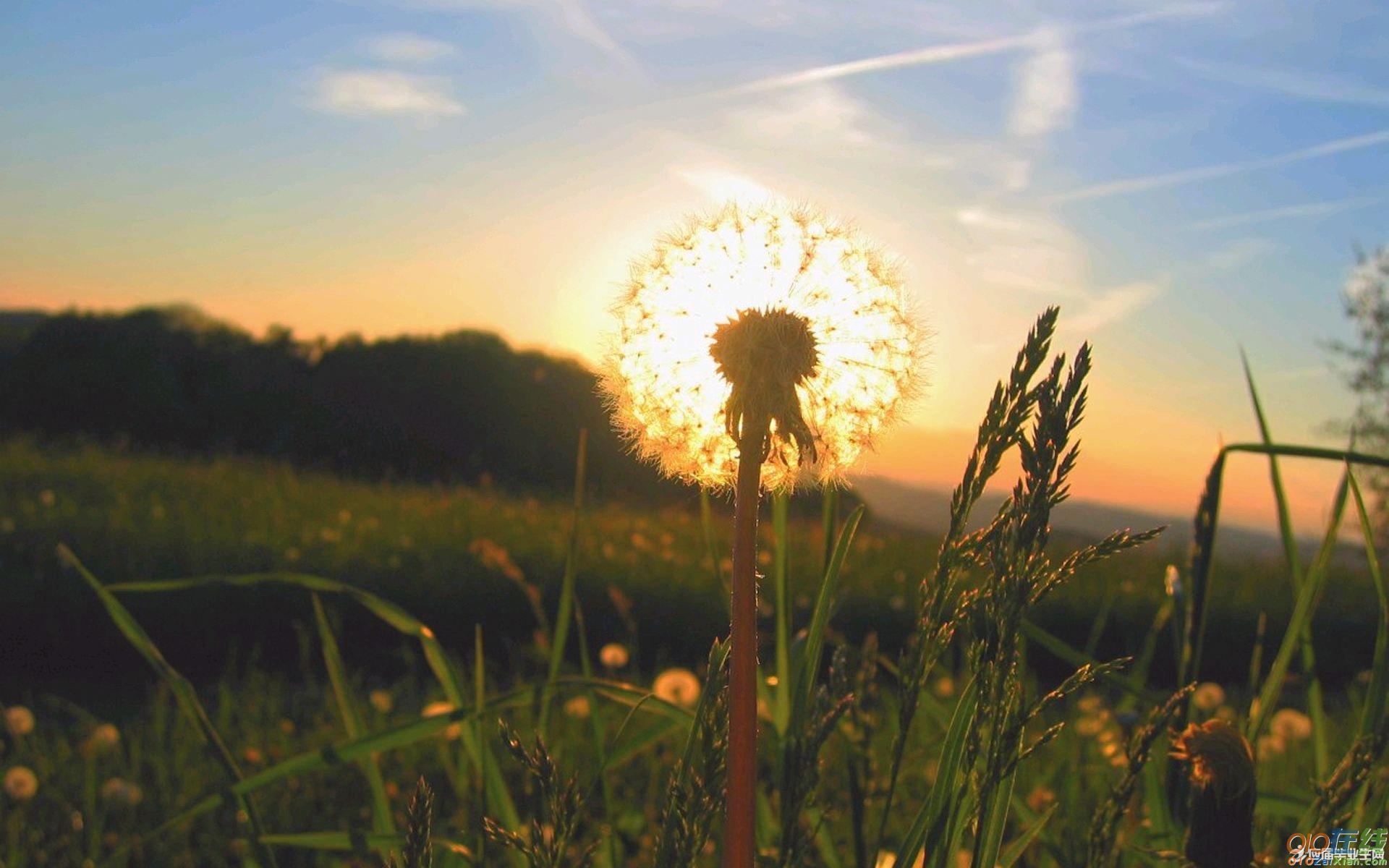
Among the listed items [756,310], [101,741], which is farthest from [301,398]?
[756,310]

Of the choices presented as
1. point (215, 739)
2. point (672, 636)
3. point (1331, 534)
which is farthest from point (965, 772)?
point (672, 636)

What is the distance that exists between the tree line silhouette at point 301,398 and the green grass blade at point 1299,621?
12.9 metres

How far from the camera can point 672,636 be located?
22.9ft

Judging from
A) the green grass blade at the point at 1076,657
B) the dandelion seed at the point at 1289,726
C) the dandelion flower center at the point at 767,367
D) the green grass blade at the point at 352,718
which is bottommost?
the dandelion seed at the point at 1289,726

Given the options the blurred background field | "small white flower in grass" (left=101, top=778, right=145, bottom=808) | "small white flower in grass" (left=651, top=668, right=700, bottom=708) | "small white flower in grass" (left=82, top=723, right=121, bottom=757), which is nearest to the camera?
"small white flower in grass" (left=101, top=778, right=145, bottom=808)

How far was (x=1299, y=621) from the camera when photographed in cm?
146

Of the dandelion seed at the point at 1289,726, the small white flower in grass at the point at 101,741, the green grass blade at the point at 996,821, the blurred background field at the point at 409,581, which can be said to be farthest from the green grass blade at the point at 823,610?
the blurred background field at the point at 409,581

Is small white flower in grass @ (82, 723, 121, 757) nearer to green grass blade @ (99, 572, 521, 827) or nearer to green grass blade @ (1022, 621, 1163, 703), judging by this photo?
green grass blade @ (99, 572, 521, 827)

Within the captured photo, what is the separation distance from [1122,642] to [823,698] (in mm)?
7600

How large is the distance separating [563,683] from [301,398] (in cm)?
1544

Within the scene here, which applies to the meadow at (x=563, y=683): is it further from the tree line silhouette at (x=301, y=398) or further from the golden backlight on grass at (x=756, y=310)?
the tree line silhouette at (x=301, y=398)

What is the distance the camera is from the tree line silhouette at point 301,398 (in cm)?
1525

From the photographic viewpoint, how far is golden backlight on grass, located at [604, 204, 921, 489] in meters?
1.18

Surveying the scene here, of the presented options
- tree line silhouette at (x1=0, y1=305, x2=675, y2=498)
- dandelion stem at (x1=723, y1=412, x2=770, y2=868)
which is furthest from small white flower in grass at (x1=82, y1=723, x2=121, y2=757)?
tree line silhouette at (x1=0, y1=305, x2=675, y2=498)
